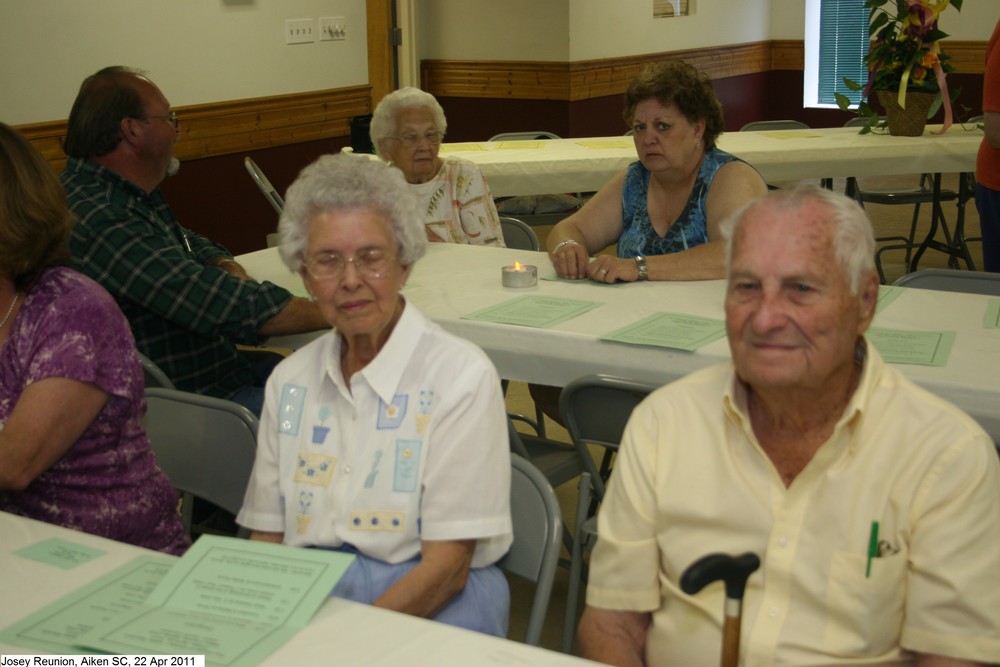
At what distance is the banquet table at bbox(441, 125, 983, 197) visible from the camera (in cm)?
554

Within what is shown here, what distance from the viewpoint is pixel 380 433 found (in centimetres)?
190

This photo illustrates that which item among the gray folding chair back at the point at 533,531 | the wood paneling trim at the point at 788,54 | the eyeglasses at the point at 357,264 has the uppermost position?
the wood paneling trim at the point at 788,54

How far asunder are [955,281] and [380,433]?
81.4 inches

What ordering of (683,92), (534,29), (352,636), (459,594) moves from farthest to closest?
(534,29) < (683,92) < (459,594) < (352,636)

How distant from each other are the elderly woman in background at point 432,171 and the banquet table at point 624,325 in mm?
644

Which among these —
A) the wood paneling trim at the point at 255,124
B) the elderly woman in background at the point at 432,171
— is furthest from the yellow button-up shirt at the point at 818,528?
the wood paneling trim at the point at 255,124

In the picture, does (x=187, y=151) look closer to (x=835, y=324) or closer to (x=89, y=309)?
(x=89, y=309)

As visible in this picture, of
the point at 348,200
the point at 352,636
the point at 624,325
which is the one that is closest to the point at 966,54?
the point at 624,325

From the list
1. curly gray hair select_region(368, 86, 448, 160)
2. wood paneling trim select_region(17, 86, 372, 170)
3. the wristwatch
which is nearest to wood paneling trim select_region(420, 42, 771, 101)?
wood paneling trim select_region(17, 86, 372, 170)

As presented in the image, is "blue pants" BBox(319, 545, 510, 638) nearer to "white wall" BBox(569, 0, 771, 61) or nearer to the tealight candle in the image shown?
the tealight candle

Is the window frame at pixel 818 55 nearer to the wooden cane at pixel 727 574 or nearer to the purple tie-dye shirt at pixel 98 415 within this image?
the purple tie-dye shirt at pixel 98 415

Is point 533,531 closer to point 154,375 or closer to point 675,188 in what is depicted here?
point 154,375

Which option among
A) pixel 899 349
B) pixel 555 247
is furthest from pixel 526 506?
pixel 555 247

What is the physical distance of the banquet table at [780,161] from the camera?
18.2ft
